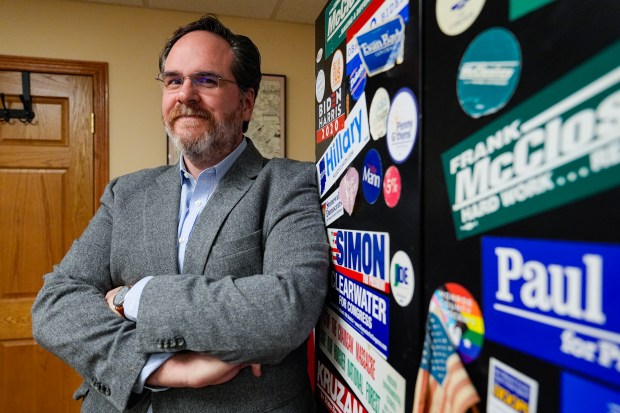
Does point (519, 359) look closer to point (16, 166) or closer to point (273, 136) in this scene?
point (273, 136)

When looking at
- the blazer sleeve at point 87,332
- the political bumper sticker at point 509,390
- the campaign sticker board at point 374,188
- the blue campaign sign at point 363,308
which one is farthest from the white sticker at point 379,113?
the blazer sleeve at point 87,332

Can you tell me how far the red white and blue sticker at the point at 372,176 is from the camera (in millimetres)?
650

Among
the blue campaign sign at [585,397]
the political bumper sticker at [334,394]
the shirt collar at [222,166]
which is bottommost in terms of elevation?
the political bumper sticker at [334,394]

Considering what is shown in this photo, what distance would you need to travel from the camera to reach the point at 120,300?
0.89 m

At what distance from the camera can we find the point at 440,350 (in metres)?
0.50

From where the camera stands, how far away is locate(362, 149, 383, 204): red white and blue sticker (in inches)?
25.6

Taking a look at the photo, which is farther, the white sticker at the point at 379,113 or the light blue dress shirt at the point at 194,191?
Result: the light blue dress shirt at the point at 194,191

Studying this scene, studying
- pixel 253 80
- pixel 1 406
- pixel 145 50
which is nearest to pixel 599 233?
pixel 253 80

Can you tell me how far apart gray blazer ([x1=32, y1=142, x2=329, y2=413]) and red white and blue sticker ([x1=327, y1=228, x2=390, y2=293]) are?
41 millimetres

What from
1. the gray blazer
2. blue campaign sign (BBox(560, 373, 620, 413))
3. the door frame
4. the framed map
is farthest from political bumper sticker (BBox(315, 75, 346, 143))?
the door frame

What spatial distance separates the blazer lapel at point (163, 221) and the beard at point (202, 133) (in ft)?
0.28

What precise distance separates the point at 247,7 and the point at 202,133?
186 centimetres

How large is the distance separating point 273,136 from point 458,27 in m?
2.33

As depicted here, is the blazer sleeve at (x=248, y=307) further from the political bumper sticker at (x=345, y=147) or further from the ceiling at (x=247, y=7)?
the ceiling at (x=247, y=7)
